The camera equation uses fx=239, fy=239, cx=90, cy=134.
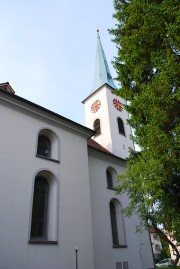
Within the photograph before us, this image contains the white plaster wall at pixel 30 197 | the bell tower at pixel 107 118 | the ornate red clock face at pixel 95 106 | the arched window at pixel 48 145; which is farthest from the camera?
the ornate red clock face at pixel 95 106

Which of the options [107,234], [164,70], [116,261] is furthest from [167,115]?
[116,261]

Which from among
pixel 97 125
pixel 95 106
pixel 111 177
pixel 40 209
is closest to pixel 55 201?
pixel 40 209

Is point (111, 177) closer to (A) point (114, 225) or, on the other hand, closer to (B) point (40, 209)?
(A) point (114, 225)

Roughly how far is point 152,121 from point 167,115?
470 millimetres

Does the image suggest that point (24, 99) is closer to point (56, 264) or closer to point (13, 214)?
point (13, 214)

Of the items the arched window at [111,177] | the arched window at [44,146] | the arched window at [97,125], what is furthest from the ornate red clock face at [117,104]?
the arched window at [44,146]

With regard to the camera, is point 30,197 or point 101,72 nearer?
point 30,197

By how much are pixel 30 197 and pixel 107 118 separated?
12273 millimetres

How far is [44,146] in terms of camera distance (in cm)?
1201

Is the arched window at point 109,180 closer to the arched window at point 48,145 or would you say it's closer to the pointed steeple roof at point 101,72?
the arched window at point 48,145

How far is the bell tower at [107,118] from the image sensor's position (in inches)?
774

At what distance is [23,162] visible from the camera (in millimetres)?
9938

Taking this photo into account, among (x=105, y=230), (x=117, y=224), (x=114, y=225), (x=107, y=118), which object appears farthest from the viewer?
(x=107, y=118)

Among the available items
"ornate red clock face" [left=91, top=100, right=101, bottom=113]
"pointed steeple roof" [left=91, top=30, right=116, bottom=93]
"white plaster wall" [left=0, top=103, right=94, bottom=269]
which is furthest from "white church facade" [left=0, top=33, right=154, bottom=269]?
"pointed steeple roof" [left=91, top=30, right=116, bottom=93]
